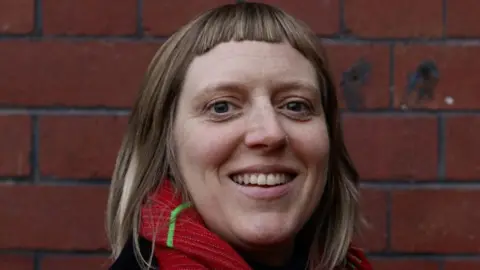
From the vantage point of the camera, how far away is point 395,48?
7.29ft

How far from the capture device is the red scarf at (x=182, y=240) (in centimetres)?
165

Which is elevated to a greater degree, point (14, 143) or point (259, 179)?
point (259, 179)

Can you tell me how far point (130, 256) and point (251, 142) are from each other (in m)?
0.35

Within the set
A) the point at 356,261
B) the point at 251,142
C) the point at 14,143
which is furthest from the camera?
the point at 14,143

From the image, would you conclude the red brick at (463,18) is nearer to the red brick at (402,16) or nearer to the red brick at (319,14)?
the red brick at (402,16)

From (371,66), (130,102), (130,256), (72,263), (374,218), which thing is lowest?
(72,263)

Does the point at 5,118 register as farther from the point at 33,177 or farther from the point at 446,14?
the point at 446,14

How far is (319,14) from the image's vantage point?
221 cm

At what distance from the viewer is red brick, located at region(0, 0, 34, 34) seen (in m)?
2.21

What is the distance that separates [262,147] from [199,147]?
125 millimetres

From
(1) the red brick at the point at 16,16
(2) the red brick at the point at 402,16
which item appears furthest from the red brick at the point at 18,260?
(2) the red brick at the point at 402,16

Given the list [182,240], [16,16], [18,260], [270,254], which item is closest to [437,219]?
[270,254]

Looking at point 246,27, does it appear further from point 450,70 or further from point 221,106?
point 450,70

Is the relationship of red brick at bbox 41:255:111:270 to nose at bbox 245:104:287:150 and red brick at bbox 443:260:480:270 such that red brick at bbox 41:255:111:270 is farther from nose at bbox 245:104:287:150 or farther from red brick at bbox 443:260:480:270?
red brick at bbox 443:260:480:270
